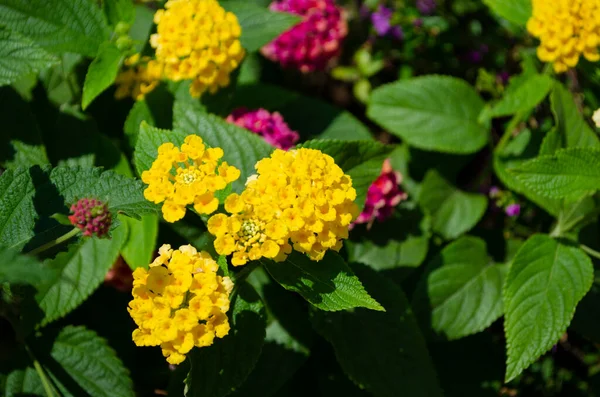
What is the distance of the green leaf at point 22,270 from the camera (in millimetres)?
1156

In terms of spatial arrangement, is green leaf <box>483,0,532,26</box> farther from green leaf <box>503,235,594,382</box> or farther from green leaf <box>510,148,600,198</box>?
green leaf <box>503,235,594,382</box>

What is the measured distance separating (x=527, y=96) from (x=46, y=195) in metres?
1.74

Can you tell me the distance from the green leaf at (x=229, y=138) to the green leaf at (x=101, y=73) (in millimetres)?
231

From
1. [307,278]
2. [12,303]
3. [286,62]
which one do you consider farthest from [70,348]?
[286,62]

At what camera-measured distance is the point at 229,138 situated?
6.52ft

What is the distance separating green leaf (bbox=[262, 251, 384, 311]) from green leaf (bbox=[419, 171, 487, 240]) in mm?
1112

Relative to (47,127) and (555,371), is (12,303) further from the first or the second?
(555,371)

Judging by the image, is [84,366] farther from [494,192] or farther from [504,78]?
[504,78]

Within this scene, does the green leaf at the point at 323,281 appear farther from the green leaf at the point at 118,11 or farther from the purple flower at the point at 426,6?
the purple flower at the point at 426,6

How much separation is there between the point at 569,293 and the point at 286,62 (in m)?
1.69

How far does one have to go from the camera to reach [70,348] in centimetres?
210

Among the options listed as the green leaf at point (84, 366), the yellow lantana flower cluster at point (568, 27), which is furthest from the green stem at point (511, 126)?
the green leaf at point (84, 366)

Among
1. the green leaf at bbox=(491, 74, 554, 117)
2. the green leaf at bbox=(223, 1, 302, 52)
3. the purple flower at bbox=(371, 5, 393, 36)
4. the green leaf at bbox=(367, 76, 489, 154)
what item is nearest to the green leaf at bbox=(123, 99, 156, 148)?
the green leaf at bbox=(223, 1, 302, 52)

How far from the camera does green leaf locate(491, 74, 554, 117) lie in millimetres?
2336
